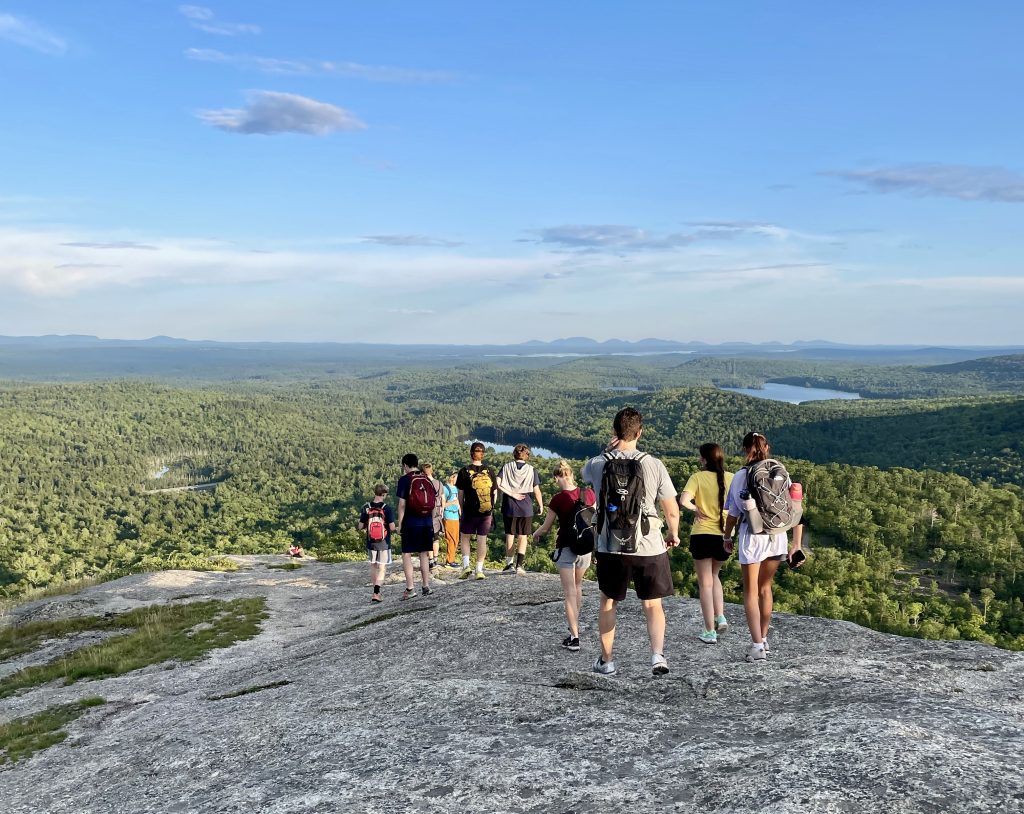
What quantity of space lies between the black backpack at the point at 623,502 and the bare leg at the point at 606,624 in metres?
1.17

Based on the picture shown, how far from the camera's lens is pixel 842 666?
11148 mm

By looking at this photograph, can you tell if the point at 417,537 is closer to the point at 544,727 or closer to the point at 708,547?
the point at 708,547

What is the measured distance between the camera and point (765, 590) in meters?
11.2

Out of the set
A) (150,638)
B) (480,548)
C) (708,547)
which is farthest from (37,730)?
(708,547)

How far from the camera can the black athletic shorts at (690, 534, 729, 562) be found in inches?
450

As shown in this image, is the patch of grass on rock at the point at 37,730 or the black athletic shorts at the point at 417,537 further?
the black athletic shorts at the point at 417,537

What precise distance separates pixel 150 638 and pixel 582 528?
1566 cm

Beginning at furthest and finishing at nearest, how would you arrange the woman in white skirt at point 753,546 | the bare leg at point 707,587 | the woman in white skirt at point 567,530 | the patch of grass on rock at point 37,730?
the bare leg at point 707,587 < the patch of grass on rock at point 37,730 < the woman in white skirt at point 567,530 < the woman in white skirt at point 753,546

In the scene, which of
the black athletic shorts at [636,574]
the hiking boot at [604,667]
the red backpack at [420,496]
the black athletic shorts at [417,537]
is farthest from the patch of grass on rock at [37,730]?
the black athletic shorts at [636,574]

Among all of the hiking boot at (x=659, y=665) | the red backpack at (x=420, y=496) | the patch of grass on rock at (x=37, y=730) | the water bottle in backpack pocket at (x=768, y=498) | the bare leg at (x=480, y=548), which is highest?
the water bottle in backpack pocket at (x=768, y=498)

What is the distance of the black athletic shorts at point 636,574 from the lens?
30.9 feet

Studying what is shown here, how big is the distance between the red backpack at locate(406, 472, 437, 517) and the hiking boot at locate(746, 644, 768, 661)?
8.38m

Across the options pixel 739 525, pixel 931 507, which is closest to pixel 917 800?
pixel 739 525

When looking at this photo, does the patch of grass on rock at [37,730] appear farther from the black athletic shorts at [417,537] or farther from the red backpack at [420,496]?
the red backpack at [420,496]
